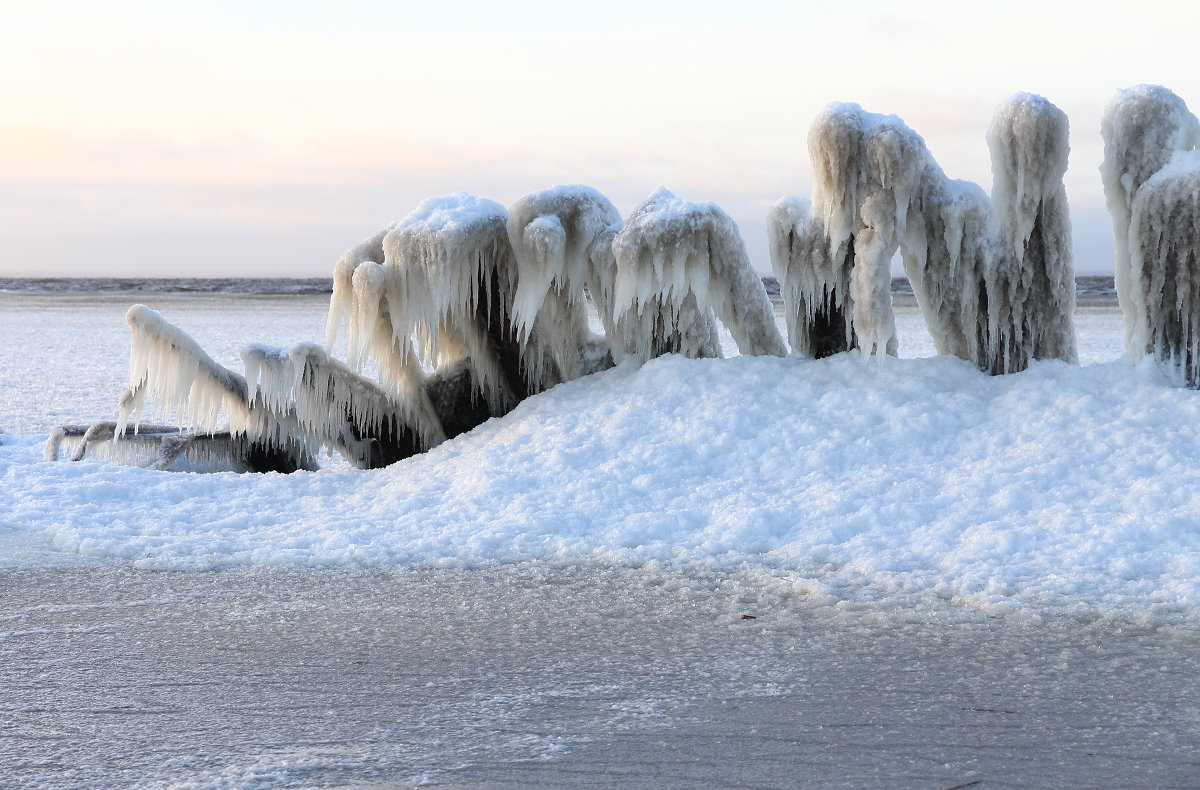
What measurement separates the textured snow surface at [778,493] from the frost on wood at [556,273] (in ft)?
1.30

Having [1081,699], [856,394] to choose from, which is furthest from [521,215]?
[1081,699]

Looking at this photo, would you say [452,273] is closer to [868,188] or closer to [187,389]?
[187,389]

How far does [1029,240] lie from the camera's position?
5973mm

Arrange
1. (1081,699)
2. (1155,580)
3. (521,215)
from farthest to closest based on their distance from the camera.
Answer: (521,215)
(1155,580)
(1081,699)

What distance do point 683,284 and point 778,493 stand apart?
1.67 m

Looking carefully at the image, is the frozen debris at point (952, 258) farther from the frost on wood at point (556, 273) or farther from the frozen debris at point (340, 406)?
the frozen debris at point (340, 406)

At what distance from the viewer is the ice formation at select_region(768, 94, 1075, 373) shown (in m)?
5.80

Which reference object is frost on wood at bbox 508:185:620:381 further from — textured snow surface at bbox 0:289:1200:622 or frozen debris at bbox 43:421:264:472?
frozen debris at bbox 43:421:264:472

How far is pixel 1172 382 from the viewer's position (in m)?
5.64

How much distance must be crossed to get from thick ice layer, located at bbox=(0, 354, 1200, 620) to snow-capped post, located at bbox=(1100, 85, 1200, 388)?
0.26 metres

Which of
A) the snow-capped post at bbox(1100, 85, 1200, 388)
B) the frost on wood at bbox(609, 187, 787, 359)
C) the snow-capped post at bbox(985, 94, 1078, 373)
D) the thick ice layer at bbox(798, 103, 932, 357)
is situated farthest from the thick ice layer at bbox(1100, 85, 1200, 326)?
the frost on wood at bbox(609, 187, 787, 359)

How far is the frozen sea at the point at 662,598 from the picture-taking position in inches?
107

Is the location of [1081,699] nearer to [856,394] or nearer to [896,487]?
[896,487]

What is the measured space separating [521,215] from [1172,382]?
365cm
